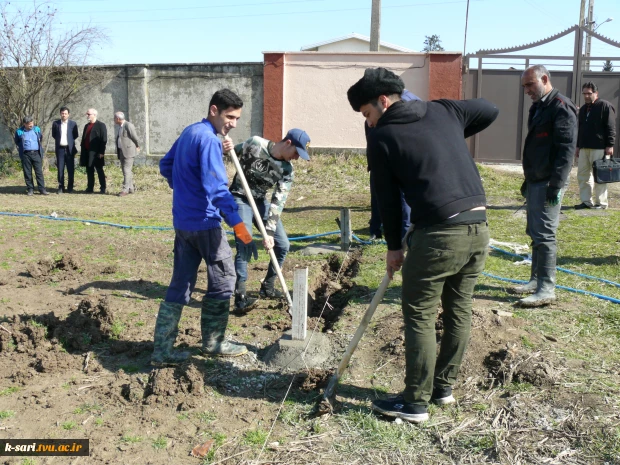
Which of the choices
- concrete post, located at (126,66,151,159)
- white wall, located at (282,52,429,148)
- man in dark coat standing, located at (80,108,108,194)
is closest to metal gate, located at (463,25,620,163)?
white wall, located at (282,52,429,148)

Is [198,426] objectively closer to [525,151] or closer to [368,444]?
[368,444]

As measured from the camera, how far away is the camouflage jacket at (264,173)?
18.6ft

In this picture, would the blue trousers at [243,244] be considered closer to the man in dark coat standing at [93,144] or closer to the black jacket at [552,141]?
the black jacket at [552,141]

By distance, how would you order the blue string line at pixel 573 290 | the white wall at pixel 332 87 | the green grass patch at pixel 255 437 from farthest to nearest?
1. the white wall at pixel 332 87
2. the blue string line at pixel 573 290
3. the green grass patch at pixel 255 437

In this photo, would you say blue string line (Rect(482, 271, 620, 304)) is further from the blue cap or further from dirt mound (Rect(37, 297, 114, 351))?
dirt mound (Rect(37, 297, 114, 351))

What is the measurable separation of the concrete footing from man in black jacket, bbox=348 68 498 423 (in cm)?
102

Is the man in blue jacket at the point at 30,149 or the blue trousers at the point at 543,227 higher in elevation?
the man in blue jacket at the point at 30,149

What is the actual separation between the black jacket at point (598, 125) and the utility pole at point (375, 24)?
22.7ft

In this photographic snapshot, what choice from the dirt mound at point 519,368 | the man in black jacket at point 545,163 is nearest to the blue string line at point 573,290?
the man in black jacket at point 545,163

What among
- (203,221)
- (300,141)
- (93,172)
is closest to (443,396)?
(203,221)

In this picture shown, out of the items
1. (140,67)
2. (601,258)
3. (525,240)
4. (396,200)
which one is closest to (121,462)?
(396,200)

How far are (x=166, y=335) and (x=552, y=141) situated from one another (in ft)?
12.0

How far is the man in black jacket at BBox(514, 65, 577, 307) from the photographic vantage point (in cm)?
526

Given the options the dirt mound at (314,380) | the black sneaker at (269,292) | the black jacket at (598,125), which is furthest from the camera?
the black jacket at (598,125)
